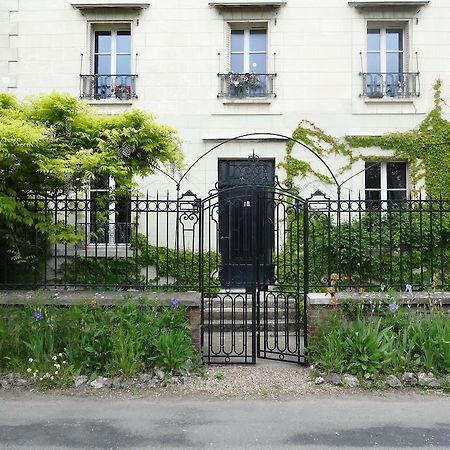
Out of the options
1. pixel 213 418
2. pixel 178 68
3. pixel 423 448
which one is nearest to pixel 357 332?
pixel 423 448

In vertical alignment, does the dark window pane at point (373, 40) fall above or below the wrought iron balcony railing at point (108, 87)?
above

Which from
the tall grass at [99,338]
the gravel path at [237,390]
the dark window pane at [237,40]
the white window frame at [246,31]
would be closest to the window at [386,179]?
the white window frame at [246,31]

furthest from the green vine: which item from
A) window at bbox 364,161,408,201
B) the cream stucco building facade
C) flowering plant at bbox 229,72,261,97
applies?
flowering plant at bbox 229,72,261,97

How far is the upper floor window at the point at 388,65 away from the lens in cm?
1052

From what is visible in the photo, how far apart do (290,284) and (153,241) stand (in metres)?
4.40

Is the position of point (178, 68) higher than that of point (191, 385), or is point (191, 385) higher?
point (178, 68)

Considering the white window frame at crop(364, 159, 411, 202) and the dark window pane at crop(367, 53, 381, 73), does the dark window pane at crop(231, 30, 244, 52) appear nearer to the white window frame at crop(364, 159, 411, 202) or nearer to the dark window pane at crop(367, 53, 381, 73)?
the dark window pane at crop(367, 53, 381, 73)

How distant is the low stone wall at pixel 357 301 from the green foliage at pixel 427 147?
15.2 feet

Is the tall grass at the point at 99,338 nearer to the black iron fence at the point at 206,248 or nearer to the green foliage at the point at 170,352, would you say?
the green foliage at the point at 170,352

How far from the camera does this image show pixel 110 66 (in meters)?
10.9

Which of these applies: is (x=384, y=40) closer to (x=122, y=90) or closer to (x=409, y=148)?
(x=409, y=148)

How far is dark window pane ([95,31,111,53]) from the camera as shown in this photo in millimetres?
11031

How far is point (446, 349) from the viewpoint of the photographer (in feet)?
18.0

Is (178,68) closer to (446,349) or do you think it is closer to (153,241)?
(153,241)
